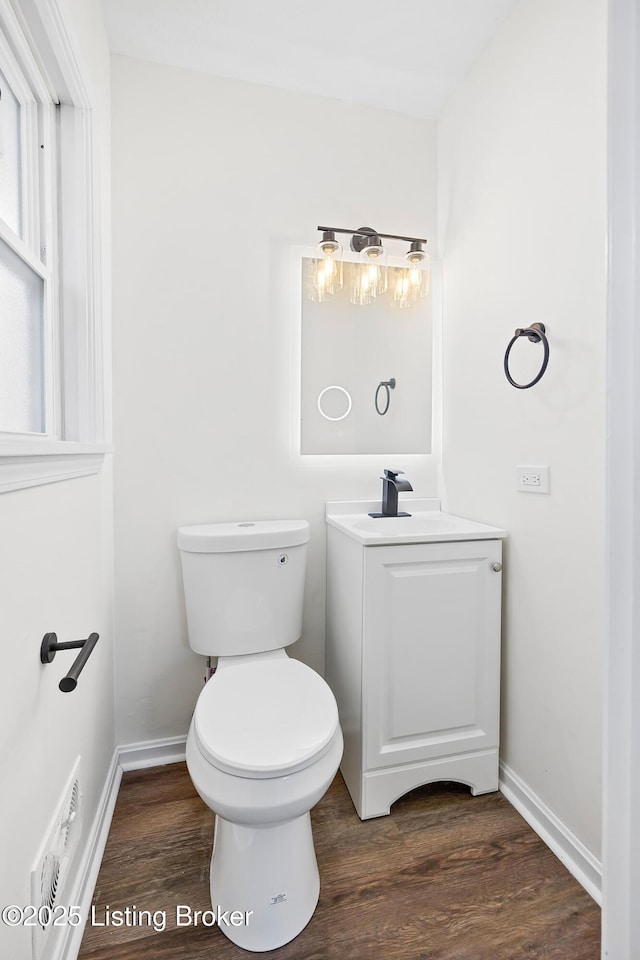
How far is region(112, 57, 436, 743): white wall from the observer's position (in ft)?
5.37

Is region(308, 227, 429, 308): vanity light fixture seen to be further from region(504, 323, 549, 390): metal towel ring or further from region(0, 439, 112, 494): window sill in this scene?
region(0, 439, 112, 494): window sill

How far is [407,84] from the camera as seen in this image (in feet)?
5.77

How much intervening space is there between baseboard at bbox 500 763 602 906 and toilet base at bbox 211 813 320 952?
70 centimetres

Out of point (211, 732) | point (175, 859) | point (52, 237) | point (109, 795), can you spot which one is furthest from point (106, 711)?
point (52, 237)

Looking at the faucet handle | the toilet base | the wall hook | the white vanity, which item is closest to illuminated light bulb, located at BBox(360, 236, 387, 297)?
the faucet handle

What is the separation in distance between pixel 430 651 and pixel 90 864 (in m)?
1.06

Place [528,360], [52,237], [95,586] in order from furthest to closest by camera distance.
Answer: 1. [528,360]
2. [95,586]
3. [52,237]

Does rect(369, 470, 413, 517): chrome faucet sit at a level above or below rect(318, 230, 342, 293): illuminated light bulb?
below

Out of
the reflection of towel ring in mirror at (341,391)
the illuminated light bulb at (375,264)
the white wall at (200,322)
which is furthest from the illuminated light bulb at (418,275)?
the reflection of towel ring in mirror at (341,391)

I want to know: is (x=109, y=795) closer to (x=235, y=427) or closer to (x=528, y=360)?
(x=235, y=427)

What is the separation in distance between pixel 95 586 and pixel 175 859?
0.78m

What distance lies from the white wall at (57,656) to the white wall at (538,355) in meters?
1.24

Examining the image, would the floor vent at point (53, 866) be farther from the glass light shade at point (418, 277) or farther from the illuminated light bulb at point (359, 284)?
the glass light shade at point (418, 277)

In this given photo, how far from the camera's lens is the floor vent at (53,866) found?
0.80m
